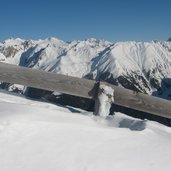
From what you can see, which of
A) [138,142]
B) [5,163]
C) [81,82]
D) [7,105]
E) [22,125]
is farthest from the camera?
[81,82]

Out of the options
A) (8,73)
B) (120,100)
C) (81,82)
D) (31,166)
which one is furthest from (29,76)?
(31,166)


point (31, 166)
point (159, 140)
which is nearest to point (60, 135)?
point (31, 166)

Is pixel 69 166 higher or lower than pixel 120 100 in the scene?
lower

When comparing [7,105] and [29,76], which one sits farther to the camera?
[29,76]

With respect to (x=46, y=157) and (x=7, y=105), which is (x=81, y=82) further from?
(x=46, y=157)

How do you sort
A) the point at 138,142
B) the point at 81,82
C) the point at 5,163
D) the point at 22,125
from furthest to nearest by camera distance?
the point at 81,82 < the point at 138,142 < the point at 22,125 < the point at 5,163

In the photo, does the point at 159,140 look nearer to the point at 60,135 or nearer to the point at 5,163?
the point at 60,135
